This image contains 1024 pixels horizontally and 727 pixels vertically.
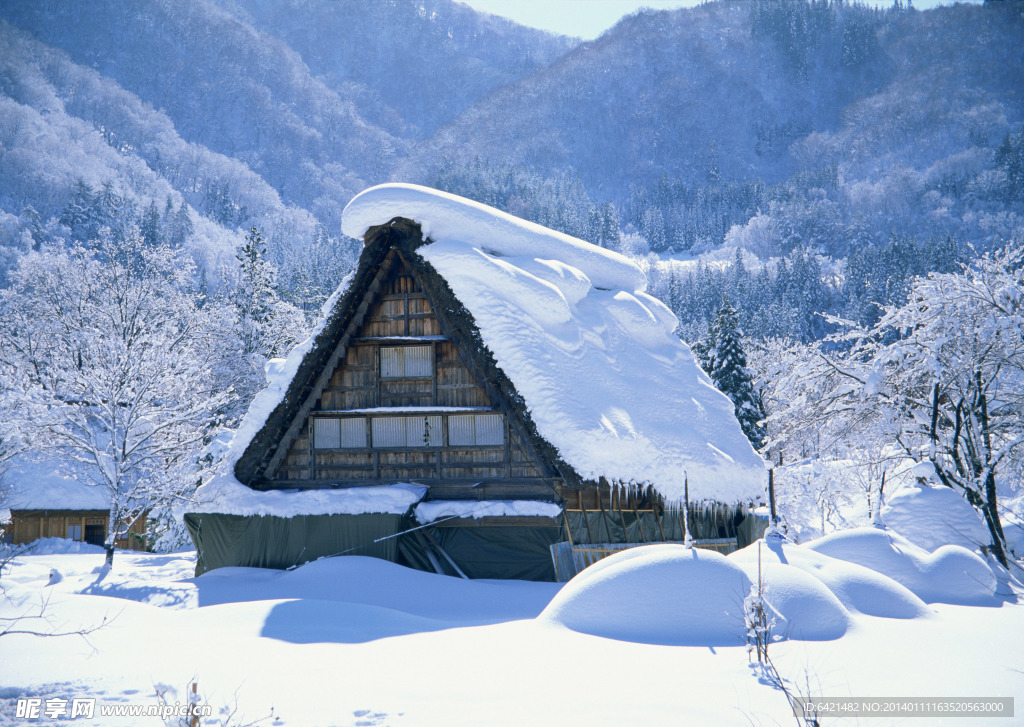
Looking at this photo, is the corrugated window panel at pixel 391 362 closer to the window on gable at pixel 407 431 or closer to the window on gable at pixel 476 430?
the window on gable at pixel 407 431

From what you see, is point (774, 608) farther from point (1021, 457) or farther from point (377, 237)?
point (377, 237)

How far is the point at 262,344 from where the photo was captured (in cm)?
3325

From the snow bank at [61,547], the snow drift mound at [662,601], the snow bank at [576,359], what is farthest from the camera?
the snow bank at [61,547]

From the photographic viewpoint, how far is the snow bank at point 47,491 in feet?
94.0

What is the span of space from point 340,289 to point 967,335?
12.8 metres

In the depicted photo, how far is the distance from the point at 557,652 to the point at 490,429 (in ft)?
27.1

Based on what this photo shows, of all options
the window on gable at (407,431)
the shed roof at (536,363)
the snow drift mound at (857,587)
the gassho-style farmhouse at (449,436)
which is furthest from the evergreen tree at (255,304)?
the snow drift mound at (857,587)

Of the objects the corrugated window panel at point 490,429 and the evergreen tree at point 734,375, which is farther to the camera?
the evergreen tree at point 734,375

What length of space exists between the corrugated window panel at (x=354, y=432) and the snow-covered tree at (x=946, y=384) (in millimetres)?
9731

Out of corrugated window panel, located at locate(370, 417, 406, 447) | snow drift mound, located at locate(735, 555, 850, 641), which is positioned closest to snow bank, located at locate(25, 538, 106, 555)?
corrugated window panel, located at locate(370, 417, 406, 447)

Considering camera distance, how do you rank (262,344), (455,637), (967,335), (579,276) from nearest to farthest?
1. (455,637)
2. (967,335)
3. (579,276)
4. (262,344)

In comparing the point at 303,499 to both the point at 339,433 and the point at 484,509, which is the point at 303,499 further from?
the point at 484,509

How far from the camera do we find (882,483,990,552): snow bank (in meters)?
18.2

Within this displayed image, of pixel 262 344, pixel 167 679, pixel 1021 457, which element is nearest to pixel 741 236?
pixel 262 344
